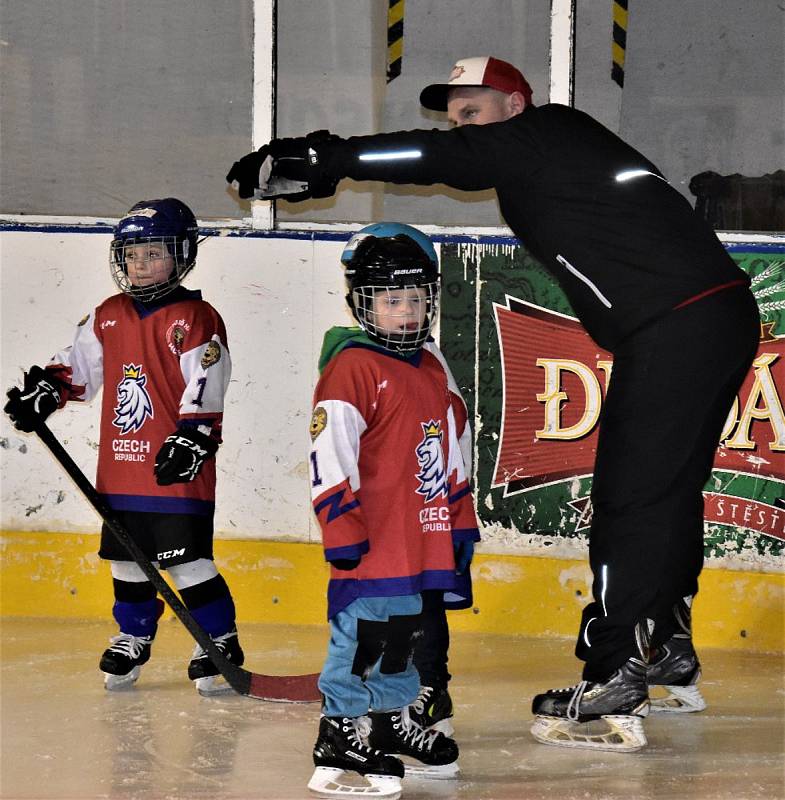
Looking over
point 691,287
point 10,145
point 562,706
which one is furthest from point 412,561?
point 10,145

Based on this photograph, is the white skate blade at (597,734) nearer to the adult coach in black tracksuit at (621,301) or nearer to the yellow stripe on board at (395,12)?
the adult coach in black tracksuit at (621,301)

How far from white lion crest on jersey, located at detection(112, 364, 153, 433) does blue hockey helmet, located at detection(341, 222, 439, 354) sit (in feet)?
3.09

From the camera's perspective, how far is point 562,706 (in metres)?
3.15

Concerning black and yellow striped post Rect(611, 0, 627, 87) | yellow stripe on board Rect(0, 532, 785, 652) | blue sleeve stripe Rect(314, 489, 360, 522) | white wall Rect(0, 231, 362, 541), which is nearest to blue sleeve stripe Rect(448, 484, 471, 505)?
blue sleeve stripe Rect(314, 489, 360, 522)

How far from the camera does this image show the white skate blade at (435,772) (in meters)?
2.86

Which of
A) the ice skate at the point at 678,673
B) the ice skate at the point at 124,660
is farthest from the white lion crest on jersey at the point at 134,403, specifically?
the ice skate at the point at 678,673

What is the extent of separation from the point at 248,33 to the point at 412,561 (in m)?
2.36

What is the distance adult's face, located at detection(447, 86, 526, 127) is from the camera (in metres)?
3.21

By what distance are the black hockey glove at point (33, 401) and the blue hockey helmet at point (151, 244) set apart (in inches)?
13.1

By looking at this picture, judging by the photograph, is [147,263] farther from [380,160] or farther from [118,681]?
[118,681]

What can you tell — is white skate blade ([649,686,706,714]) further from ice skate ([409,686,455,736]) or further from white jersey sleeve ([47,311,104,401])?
white jersey sleeve ([47,311,104,401])

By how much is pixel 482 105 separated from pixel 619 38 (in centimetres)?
133

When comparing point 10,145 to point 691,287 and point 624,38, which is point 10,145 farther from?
point 691,287

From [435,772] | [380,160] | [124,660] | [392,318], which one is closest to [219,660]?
[124,660]
